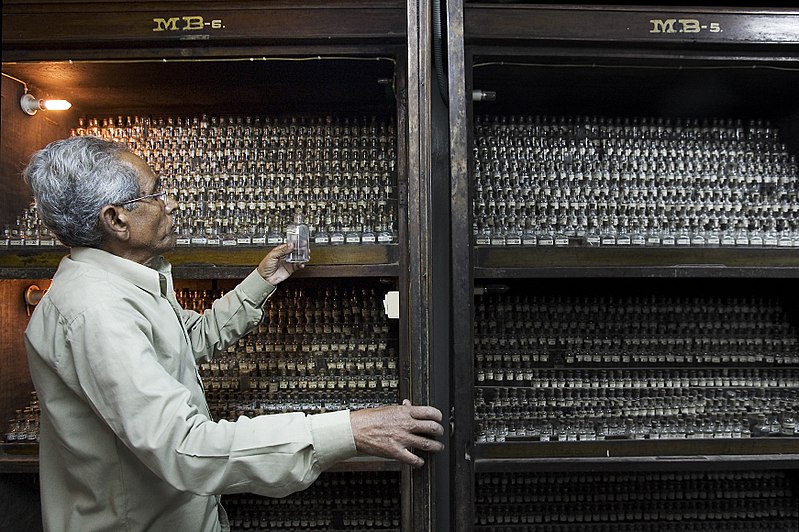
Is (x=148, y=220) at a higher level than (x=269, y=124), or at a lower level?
lower

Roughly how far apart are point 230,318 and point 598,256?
1164 millimetres

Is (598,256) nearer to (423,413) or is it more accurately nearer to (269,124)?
(423,413)

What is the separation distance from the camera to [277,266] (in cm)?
179

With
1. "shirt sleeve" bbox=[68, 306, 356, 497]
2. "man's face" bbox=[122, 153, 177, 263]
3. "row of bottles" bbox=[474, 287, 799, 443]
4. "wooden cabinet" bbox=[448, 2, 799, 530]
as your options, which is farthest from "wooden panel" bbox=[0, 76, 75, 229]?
"row of bottles" bbox=[474, 287, 799, 443]

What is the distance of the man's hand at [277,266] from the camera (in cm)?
176

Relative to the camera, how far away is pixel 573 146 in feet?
7.01

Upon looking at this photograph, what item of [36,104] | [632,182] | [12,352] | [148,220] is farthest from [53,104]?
[632,182]

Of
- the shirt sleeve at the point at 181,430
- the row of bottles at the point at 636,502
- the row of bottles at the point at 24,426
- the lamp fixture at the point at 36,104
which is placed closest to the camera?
the shirt sleeve at the point at 181,430

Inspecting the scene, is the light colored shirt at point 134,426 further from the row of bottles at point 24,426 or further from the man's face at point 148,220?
the row of bottles at point 24,426

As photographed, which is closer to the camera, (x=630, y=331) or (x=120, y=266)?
(x=120, y=266)

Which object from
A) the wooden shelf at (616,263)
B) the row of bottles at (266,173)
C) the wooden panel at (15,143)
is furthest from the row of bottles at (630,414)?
the wooden panel at (15,143)

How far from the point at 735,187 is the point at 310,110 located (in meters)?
1.61

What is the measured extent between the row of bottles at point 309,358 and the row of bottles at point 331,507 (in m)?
0.37

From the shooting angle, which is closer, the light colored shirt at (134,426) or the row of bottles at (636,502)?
the light colored shirt at (134,426)
